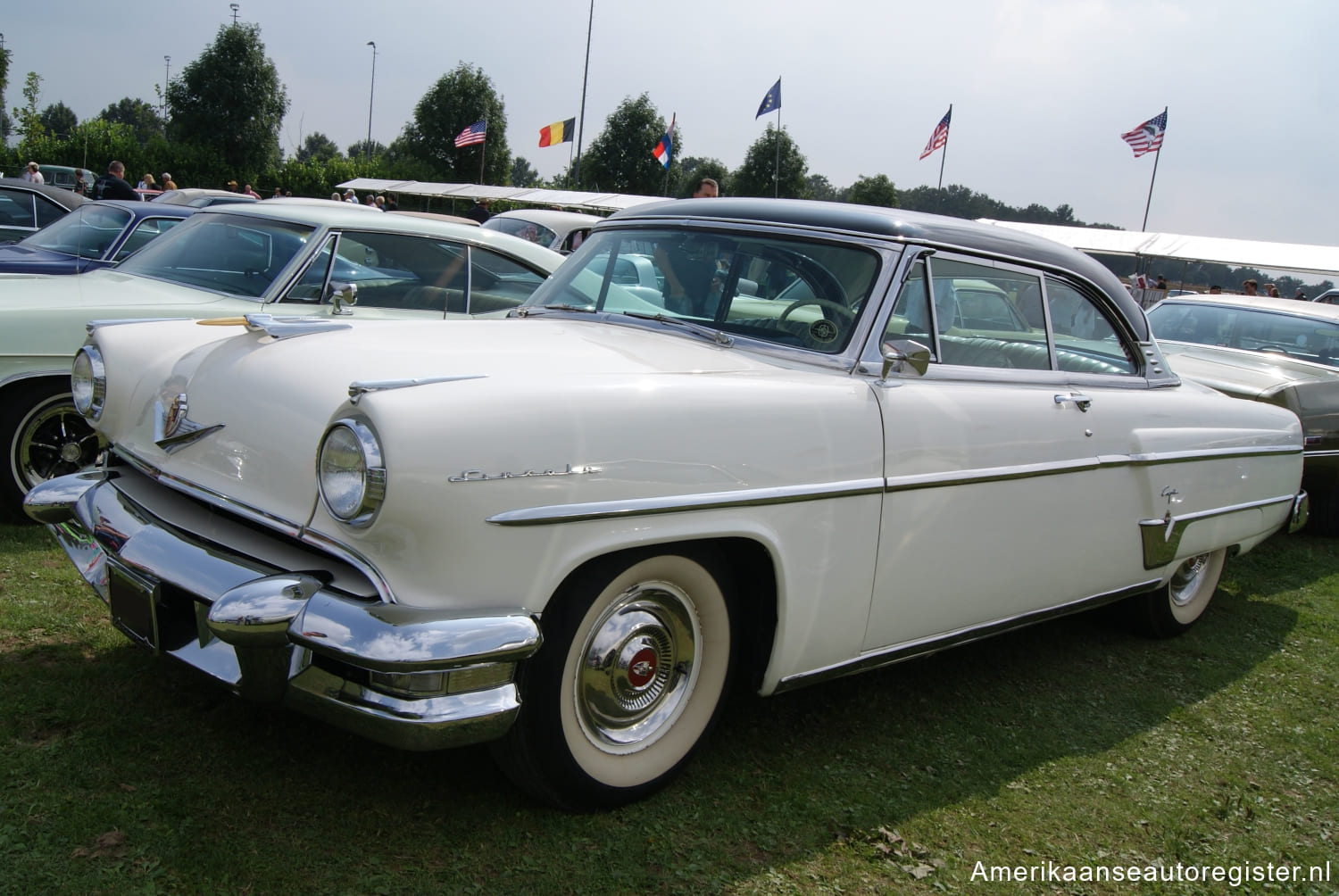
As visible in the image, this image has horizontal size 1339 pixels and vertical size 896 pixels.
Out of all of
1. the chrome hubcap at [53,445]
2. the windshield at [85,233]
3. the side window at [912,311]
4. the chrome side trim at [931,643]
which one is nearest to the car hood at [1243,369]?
the chrome side trim at [931,643]

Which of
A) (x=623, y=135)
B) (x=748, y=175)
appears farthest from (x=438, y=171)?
(x=748, y=175)

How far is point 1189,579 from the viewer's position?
169 inches

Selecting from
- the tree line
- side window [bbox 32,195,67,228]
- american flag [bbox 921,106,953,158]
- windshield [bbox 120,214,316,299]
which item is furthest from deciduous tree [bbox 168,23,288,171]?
windshield [bbox 120,214,316,299]

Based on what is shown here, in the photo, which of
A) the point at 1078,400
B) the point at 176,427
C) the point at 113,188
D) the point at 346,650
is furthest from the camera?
the point at 113,188

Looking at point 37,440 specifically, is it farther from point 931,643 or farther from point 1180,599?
point 1180,599

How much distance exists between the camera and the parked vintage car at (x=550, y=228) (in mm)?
11859

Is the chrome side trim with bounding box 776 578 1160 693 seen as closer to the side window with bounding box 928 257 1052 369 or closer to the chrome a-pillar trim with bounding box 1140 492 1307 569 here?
the chrome a-pillar trim with bounding box 1140 492 1307 569

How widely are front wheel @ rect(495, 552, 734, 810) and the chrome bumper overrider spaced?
6.6 inches

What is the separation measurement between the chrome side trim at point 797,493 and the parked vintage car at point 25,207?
8.39 metres

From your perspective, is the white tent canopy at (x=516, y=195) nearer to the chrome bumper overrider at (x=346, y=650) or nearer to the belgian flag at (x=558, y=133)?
the belgian flag at (x=558, y=133)

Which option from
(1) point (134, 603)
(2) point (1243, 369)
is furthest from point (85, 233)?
(2) point (1243, 369)

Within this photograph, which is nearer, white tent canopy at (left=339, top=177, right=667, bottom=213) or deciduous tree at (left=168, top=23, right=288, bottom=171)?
white tent canopy at (left=339, top=177, right=667, bottom=213)

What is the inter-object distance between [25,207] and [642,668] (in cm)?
882

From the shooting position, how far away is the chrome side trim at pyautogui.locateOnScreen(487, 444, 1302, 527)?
205cm
